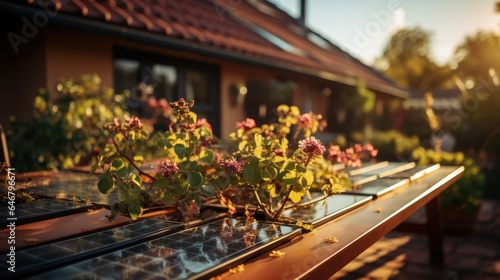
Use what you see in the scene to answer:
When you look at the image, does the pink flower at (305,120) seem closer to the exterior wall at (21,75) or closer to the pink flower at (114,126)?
the pink flower at (114,126)

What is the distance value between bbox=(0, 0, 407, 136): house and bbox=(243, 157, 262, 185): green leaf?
10.6 feet

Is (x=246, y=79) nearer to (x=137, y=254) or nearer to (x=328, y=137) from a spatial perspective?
(x=328, y=137)

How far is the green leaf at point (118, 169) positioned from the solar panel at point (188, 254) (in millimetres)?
276

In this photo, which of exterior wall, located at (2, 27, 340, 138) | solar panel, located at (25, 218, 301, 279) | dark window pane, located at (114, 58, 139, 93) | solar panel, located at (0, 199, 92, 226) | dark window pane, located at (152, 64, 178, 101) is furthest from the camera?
dark window pane, located at (152, 64, 178, 101)

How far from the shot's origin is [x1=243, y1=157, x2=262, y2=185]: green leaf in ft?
4.67

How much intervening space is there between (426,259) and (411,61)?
4333cm

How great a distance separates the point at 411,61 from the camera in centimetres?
4325

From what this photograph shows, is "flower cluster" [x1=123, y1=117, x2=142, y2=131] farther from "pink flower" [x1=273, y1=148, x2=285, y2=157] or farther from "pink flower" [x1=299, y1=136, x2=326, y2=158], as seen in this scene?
"pink flower" [x1=299, y1=136, x2=326, y2=158]

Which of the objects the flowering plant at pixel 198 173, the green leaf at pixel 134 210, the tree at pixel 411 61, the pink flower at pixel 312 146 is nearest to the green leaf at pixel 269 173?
the flowering plant at pixel 198 173

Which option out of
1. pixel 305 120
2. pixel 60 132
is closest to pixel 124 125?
pixel 305 120

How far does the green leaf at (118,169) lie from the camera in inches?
54.5

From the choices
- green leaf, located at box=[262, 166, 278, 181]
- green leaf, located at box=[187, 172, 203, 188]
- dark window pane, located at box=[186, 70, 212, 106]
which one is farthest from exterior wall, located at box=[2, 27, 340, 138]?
green leaf, located at box=[262, 166, 278, 181]

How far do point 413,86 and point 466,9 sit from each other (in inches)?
1483

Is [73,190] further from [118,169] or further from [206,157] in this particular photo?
[206,157]
